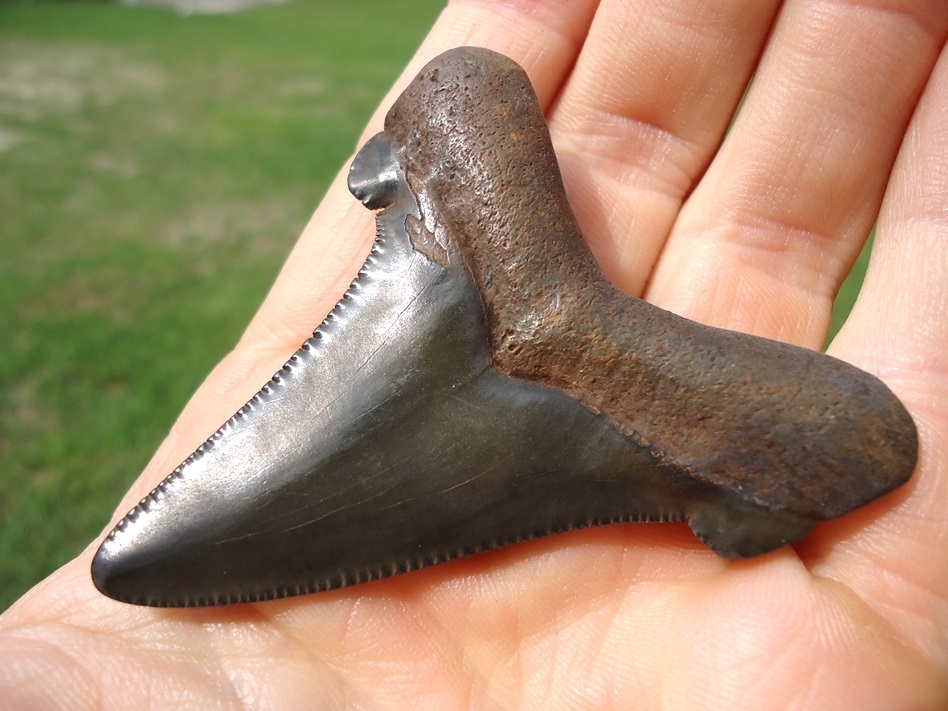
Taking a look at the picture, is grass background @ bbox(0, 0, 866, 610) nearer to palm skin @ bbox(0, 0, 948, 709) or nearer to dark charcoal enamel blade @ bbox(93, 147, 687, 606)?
palm skin @ bbox(0, 0, 948, 709)

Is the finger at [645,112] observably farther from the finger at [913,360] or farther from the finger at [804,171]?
the finger at [913,360]

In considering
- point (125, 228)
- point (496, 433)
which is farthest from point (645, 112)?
point (125, 228)

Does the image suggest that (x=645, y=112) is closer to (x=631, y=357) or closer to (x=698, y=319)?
(x=698, y=319)

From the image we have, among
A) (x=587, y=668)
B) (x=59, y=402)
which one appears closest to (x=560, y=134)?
(x=587, y=668)

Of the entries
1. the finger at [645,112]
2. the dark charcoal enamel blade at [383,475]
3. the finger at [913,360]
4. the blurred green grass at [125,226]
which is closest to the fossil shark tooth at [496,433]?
the dark charcoal enamel blade at [383,475]

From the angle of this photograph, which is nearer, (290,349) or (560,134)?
(290,349)

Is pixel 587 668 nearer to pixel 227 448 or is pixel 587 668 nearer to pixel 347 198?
pixel 227 448
